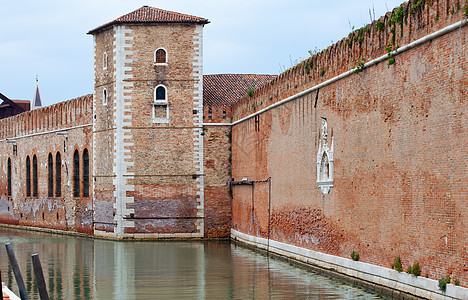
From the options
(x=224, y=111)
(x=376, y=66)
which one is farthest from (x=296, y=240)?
(x=224, y=111)

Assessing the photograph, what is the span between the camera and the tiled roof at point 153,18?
24375mm

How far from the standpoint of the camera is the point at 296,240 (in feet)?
57.8

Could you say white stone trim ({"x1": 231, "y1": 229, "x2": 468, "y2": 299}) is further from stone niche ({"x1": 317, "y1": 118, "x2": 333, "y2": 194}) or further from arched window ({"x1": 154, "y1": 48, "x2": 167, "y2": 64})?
arched window ({"x1": 154, "y1": 48, "x2": 167, "y2": 64})

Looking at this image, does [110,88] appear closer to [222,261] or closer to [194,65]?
[194,65]

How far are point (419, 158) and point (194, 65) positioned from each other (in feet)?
46.4

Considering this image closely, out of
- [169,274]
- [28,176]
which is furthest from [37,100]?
[169,274]

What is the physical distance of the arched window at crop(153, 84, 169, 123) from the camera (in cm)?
2444

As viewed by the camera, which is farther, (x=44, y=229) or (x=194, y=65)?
(x=44, y=229)

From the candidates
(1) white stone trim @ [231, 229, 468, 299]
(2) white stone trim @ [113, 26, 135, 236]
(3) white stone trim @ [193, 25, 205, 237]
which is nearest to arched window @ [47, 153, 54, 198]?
(2) white stone trim @ [113, 26, 135, 236]

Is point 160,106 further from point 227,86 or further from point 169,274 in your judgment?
point 169,274

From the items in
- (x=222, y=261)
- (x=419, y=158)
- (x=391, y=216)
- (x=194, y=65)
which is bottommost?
(x=222, y=261)

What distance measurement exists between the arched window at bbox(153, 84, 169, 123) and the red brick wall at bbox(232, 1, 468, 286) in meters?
5.52

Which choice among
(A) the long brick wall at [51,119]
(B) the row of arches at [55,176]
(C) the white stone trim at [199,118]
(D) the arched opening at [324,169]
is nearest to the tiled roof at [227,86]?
(C) the white stone trim at [199,118]

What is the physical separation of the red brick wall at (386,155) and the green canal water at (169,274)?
2.95 feet
